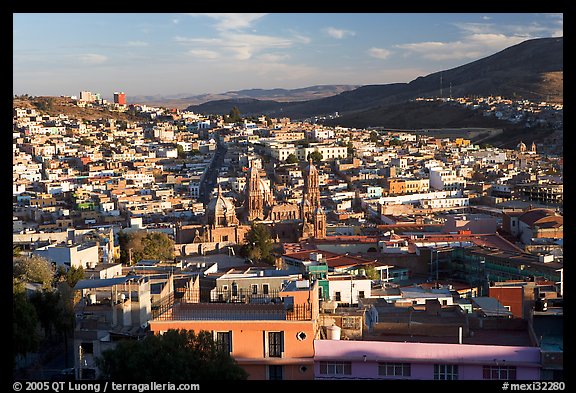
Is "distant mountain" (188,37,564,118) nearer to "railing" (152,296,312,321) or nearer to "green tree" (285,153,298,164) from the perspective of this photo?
"green tree" (285,153,298,164)

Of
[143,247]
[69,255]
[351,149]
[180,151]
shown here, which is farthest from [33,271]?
[180,151]

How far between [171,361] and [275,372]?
0.65m

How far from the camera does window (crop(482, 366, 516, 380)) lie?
3.97 metres

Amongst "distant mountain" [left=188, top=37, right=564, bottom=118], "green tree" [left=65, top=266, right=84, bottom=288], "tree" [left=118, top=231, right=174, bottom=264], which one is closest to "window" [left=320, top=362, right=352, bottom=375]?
"green tree" [left=65, top=266, right=84, bottom=288]

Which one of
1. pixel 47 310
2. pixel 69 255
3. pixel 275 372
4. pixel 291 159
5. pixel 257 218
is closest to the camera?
pixel 275 372

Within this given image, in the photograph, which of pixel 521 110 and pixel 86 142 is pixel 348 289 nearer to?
pixel 86 142

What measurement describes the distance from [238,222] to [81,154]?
44.3 ft

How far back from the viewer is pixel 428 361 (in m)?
3.96

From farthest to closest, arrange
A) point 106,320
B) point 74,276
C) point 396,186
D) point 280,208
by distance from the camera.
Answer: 1. point 396,186
2. point 280,208
3. point 74,276
4. point 106,320

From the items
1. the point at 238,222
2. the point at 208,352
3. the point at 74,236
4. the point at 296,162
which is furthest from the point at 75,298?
the point at 296,162

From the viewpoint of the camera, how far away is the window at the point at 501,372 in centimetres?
397

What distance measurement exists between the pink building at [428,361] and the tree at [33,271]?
5.10 metres

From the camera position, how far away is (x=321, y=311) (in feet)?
17.9
